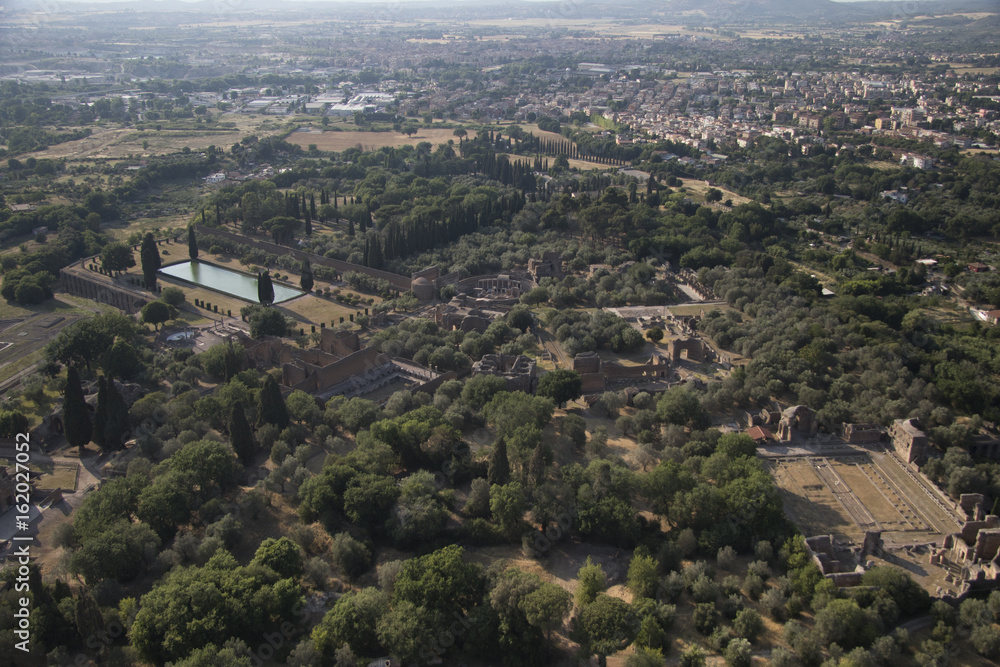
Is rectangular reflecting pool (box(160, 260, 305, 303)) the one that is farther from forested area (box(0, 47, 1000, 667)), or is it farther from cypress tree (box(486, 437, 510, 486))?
cypress tree (box(486, 437, 510, 486))

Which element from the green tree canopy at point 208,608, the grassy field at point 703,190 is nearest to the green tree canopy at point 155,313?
the green tree canopy at point 208,608

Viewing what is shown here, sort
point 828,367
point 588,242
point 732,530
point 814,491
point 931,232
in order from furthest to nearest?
1. point 931,232
2. point 588,242
3. point 828,367
4. point 814,491
5. point 732,530

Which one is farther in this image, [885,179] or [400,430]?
[885,179]

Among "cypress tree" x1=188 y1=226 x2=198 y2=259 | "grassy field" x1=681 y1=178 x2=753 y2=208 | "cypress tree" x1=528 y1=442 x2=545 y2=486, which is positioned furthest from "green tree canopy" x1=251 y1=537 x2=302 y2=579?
"grassy field" x1=681 y1=178 x2=753 y2=208

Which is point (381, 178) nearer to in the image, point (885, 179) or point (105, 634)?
point (885, 179)

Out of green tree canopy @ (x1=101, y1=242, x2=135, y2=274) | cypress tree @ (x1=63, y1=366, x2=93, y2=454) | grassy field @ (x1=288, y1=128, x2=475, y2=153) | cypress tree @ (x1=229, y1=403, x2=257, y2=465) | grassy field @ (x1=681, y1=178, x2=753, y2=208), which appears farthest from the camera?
grassy field @ (x1=288, y1=128, x2=475, y2=153)

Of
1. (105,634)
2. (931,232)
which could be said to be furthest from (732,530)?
(931,232)

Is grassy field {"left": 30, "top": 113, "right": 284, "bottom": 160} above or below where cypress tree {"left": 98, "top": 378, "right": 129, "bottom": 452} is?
above
